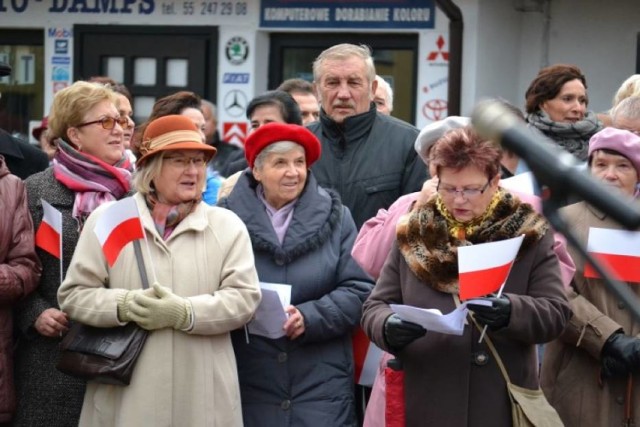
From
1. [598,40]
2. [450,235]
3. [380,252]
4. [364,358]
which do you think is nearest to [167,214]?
[380,252]

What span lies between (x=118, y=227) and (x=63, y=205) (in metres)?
0.71

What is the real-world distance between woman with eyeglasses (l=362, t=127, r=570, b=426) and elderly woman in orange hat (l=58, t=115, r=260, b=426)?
2.22ft

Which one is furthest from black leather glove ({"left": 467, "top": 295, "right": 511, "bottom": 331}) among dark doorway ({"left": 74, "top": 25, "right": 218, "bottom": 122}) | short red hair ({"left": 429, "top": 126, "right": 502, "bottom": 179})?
dark doorway ({"left": 74, "top": 25, "right": 218, "bottom": 122})

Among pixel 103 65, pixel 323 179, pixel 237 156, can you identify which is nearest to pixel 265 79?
pixel 103 65

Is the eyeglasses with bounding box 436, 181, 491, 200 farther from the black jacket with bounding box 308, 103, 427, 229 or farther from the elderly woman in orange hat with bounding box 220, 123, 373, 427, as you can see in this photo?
the black jacket with bounding box 308, 103, 427, 229

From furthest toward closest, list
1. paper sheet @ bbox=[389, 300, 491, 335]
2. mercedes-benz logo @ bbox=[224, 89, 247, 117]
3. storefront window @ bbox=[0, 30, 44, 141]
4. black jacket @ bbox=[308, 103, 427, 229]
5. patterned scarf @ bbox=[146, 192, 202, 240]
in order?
storefront window @ bbox=[0, 30, 44, 141], mercedes-benz logo @ bbox=[224, 89, 247, 117], black jacket @ bbox=[308, 103, 427, 229], patterned scarf @ bbox=[146, 192, 202, 240], paper sheet @ bbox=[389, 300, 491, 335]

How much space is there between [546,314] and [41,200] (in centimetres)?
229

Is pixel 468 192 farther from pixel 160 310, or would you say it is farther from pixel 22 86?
pixel 22 86

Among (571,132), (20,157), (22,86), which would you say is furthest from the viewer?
(22,86)

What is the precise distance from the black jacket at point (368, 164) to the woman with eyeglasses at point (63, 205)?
3.17 feet

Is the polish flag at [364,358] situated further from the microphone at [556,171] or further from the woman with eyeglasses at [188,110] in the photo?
the microphone at [556,171]

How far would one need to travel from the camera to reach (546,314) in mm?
4492

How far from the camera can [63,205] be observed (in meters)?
5.57

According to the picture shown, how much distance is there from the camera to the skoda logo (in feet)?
41.3
